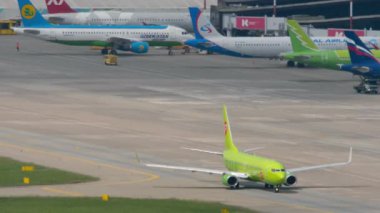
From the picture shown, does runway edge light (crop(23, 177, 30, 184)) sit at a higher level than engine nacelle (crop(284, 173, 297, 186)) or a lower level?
lower

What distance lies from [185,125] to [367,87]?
32499 mm

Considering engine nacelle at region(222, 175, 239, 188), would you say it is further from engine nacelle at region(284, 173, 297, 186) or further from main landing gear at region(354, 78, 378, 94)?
main landing gear at region(354, 78, 378, 94)

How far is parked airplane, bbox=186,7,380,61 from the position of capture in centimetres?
15000

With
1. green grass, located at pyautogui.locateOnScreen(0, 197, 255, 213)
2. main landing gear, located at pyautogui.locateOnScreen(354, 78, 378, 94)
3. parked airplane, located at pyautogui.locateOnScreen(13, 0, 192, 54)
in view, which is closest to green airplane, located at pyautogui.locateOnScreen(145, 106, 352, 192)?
green grass, located at pyautogui.locateOnScreen(0, 197, 255, 213)

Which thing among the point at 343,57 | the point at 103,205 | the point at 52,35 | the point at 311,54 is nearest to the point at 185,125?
the point at 103,205

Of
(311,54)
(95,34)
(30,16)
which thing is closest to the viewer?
(311,54)

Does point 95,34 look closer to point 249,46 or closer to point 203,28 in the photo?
point 203,28

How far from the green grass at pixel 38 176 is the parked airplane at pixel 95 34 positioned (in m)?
98.8

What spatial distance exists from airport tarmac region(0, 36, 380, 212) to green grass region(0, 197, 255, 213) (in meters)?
2.06

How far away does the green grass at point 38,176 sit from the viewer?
205 ft

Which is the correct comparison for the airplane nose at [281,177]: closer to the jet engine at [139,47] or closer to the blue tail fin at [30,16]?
the jet engine at [139,47]

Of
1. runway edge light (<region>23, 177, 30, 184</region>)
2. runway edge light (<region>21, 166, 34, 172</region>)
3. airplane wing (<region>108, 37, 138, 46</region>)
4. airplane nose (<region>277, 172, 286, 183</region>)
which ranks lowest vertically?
airplane wing (<region>108, 37, 138, 46</region>)

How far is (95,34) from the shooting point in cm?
16750

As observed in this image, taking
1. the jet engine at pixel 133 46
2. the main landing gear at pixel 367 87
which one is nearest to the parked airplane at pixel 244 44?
the jet engine at pixel 133 46
